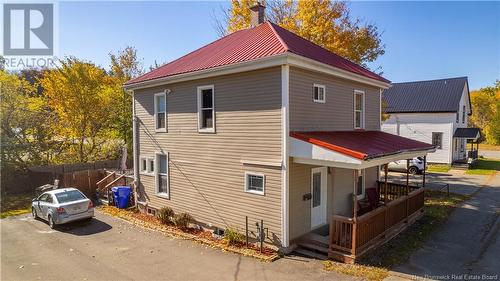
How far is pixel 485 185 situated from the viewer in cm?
2289

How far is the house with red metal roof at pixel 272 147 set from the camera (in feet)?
33.4

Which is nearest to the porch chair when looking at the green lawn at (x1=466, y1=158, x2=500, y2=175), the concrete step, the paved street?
the paved street

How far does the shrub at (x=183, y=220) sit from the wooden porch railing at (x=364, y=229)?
601cm

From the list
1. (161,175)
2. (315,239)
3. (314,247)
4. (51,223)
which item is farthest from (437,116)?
(51,223)

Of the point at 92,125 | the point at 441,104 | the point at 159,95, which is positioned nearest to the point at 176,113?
the point at 159,95

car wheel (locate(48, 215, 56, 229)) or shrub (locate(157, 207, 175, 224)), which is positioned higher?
shrub (locate(157, 207, 175, 224))

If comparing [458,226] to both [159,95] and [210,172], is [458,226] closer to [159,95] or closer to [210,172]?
[210,172]

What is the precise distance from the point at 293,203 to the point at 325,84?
15.5 feet

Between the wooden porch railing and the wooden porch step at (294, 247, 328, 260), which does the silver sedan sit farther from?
the wooden porch railing

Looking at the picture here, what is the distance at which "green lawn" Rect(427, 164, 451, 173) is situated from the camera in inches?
1166

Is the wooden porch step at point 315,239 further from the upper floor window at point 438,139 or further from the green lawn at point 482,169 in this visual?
the upper floor window at point 438,139

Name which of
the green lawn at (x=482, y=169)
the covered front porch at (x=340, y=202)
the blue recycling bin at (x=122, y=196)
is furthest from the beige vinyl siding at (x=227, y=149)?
the green lawn at (x=482, y=169)

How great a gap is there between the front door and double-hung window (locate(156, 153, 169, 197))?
7.03 m

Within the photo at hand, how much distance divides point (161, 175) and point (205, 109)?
4.53 m
